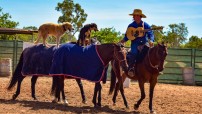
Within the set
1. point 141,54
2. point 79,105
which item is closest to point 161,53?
point 141,54

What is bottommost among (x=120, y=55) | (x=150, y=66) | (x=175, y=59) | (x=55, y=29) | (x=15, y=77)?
(x=15, y=77)

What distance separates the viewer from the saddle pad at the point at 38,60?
10.4 meters

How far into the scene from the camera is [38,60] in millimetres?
10555

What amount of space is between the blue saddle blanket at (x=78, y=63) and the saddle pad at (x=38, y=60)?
0.45m

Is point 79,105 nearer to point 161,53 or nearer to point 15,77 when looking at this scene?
point 15,77

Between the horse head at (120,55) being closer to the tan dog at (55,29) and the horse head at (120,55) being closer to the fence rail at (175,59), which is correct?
the tan dog at (55,29)

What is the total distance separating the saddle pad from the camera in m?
10.4

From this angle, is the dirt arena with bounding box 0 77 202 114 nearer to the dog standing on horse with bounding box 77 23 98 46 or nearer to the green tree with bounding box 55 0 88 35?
the dog standing on horse with bounding box 77 23 98 46

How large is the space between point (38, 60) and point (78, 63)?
1.42 metres

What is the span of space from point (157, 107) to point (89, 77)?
89.0 inches

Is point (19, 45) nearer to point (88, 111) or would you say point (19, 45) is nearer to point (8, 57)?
point (8, 57)

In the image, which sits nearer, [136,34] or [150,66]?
[150,66]

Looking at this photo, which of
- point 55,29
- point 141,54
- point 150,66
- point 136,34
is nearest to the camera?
point 150,66

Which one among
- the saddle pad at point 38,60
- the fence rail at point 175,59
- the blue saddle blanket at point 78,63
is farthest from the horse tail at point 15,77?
the fence rail at point 175,59
